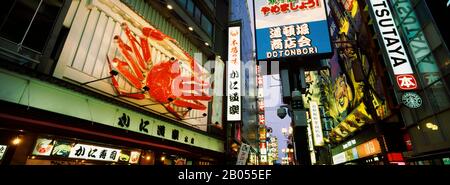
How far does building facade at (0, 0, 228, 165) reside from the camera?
6484 mm

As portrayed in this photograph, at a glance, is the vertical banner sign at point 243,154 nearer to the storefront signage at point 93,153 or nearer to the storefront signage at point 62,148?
the storefront signage at point 93,153

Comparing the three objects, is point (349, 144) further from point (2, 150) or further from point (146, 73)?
point (2, 150)

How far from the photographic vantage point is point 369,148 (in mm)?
14961

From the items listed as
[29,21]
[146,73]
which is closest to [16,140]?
[29,21]

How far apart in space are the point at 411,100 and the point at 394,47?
2564 mm

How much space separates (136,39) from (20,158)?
6.63 meters

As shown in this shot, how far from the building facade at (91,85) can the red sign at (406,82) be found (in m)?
9.59

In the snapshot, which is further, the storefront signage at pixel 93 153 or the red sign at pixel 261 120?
the red sign at pixel 261 120

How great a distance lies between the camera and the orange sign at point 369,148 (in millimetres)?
13695

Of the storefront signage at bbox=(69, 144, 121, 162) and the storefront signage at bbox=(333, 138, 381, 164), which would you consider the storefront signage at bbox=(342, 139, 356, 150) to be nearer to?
the storefront signage at bbox=(333, 138, 381, 164)

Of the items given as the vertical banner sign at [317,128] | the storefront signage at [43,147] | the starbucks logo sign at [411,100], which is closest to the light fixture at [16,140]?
the storefront signage at [43,147]

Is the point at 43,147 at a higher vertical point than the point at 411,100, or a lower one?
lower
